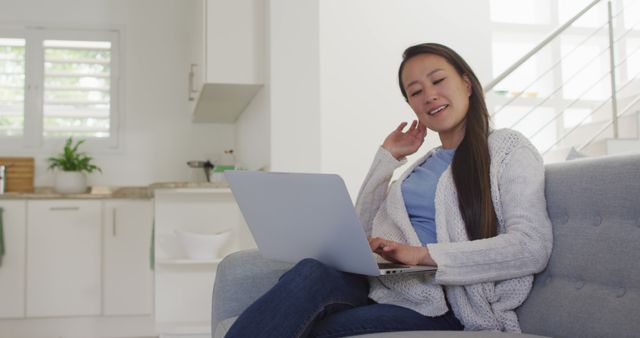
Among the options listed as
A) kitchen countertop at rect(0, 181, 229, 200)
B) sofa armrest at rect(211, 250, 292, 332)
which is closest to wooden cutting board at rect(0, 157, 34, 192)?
kitchen countertop at rect(0, 181, 229, 200)

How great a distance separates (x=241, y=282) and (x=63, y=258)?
3.11m

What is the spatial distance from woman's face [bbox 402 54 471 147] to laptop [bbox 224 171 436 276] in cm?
41

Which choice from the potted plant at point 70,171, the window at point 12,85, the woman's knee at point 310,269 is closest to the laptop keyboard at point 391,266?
the woman's knee at point 310,269

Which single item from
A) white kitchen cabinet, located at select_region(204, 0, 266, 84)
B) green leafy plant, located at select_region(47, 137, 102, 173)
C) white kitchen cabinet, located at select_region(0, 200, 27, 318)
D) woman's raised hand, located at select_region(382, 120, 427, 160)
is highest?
white kitchen cabinet, located at select_region(204, 0, 266, 84)

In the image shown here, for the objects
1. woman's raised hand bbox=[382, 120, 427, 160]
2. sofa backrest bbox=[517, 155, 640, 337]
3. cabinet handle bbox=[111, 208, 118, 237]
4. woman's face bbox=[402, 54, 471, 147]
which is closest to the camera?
sofa backrest bbox=[517, 155, 640, 337]

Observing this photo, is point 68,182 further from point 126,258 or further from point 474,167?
point 474,167

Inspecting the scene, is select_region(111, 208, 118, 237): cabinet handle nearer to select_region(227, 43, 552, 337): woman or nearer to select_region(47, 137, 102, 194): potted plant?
select_region(47, 137, 102, 194): potted plant

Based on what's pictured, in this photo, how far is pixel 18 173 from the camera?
4879 millimetres

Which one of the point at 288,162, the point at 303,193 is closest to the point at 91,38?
the point at 288,162

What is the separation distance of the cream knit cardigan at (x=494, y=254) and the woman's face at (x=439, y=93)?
115mm

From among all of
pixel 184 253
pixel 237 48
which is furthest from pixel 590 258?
pixel 184 253

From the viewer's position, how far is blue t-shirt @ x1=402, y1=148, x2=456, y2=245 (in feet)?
5.56

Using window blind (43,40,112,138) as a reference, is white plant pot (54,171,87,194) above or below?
below

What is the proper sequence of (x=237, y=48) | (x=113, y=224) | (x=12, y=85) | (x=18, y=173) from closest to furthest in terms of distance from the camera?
(x=237, y=48) < (x=113, y=224) < (x=18, y=173) < (x=12, y=85)
